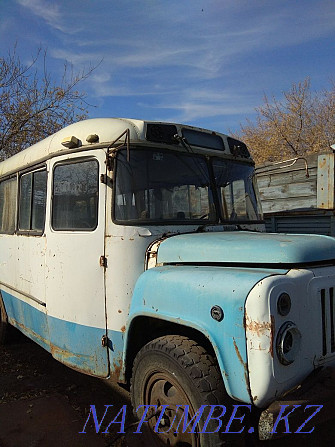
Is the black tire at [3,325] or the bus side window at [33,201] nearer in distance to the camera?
the bus side window at [33,201]

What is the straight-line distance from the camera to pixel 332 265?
8.04 ft

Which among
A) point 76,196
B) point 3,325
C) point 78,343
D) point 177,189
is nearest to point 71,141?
point 76,196

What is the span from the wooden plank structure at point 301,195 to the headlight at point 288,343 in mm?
4485

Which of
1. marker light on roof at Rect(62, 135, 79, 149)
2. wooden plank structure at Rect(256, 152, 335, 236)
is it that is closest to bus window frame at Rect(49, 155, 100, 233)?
marker light on roof at Rect(62, 135, 79, 149)

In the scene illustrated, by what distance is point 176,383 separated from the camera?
2361mm

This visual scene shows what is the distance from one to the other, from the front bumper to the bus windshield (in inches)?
62.3

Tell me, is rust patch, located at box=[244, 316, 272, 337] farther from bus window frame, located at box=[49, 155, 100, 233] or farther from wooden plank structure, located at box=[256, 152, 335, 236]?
wooden plank structure, located at box=[256, 152, 335, 236]

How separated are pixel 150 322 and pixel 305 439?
1.49 m

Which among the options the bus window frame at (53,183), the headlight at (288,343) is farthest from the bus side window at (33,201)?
the headlight at (288,343)

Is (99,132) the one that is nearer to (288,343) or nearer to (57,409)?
(288,343)

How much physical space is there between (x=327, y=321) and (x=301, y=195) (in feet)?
18.4

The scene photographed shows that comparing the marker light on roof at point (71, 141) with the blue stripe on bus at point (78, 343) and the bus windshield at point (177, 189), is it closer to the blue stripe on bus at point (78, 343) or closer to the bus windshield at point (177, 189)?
the bus windshield at point (177, 189)

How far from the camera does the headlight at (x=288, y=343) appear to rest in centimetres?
195

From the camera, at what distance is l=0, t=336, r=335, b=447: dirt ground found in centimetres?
292
